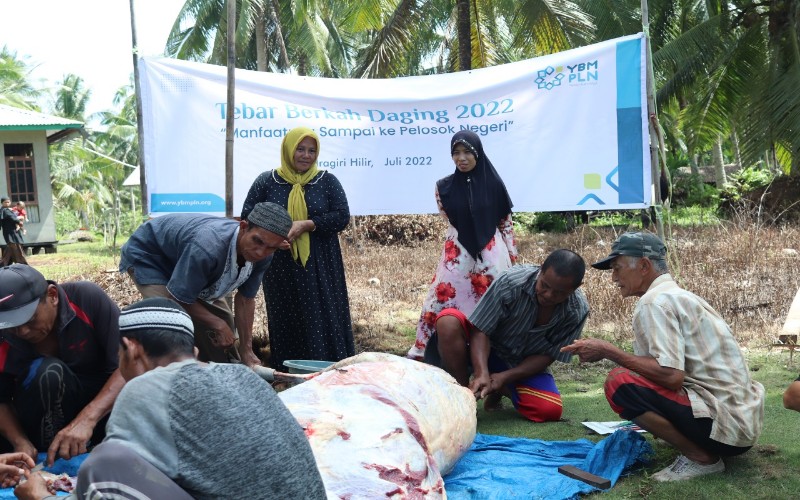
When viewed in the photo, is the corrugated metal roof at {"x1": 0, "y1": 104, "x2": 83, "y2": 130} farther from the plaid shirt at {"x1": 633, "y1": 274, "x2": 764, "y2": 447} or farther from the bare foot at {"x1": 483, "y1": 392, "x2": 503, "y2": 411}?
the plaid shirt at {"x1": 633, "y1": 274, "x2": 764, "y2": 447}

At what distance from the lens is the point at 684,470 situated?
317 centimetres

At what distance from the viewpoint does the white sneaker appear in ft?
10.3

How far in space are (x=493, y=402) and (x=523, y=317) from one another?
2.20 ft

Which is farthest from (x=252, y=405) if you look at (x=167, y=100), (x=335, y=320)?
(x=167, y=100)

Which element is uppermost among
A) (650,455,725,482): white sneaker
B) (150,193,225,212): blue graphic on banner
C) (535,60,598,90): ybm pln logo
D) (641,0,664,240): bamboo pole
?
(535,60,598,90): ybm pln logo

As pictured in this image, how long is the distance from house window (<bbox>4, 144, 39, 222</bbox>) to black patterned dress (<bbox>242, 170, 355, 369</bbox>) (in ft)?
56.6

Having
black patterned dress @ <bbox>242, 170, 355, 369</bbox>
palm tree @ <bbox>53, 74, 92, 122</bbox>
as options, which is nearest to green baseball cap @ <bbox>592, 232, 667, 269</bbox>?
black patterned dress @ <bbox>242, 170, 355, 369</bbox>

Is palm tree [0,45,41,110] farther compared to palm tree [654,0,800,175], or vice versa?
palm tree [0,45,41,110]

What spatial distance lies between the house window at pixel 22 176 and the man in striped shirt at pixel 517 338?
18.5 m

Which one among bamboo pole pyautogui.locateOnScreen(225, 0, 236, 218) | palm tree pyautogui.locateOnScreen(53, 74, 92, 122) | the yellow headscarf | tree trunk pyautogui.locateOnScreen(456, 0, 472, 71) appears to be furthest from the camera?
palm tree pyautogui.locateOnScreen(53, 74, 92, 122)

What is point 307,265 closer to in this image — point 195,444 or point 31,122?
point 195,444

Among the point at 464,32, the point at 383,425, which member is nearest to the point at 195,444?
the point at 383,425

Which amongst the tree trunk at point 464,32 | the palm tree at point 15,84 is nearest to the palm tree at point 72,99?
the palm tree at point 15,84

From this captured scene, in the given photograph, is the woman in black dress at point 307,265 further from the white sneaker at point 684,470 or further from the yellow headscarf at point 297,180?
the white sneaker at point 684,470
